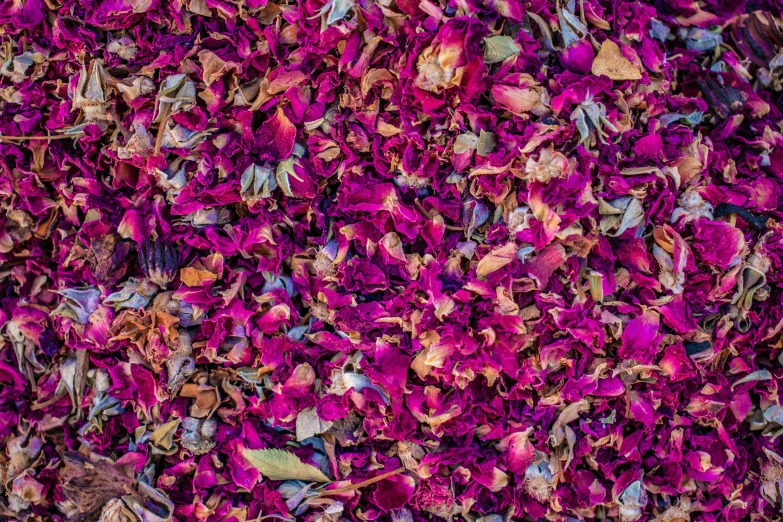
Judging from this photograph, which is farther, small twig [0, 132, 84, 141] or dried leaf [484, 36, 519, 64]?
small twig [0, 132, 84, 141]

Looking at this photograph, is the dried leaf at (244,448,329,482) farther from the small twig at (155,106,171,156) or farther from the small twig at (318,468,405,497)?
the small twig at (155,106,171,156)

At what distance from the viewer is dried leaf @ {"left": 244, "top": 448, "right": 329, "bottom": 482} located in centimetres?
100

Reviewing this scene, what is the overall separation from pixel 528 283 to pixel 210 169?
49cm

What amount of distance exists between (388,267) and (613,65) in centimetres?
46

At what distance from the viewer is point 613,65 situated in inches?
38.8

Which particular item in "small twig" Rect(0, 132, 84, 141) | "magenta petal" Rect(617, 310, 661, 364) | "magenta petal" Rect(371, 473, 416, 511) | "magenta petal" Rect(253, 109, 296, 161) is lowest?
"magenta petal" Rect(371, 473, 416, 511)

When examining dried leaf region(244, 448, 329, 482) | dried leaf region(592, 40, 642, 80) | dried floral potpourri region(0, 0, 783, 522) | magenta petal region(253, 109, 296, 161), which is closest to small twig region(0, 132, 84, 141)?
dried floral potpourri region(0, 0, 783, 522)

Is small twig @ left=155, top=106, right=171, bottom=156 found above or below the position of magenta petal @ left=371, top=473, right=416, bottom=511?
above

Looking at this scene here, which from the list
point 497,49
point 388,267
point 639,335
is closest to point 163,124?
point 388,267

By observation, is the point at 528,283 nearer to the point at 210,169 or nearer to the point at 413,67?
the point at 413,67

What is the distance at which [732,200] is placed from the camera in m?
1.05

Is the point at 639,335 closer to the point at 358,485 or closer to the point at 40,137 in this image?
the point at 358,485

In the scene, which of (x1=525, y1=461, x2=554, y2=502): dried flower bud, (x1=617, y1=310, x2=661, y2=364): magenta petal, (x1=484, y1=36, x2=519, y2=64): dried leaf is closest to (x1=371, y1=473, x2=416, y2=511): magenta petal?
(x1=525, y1=461, x2=554, y2=502): dried flower bud

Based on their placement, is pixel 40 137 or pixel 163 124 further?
pixel 40 137
